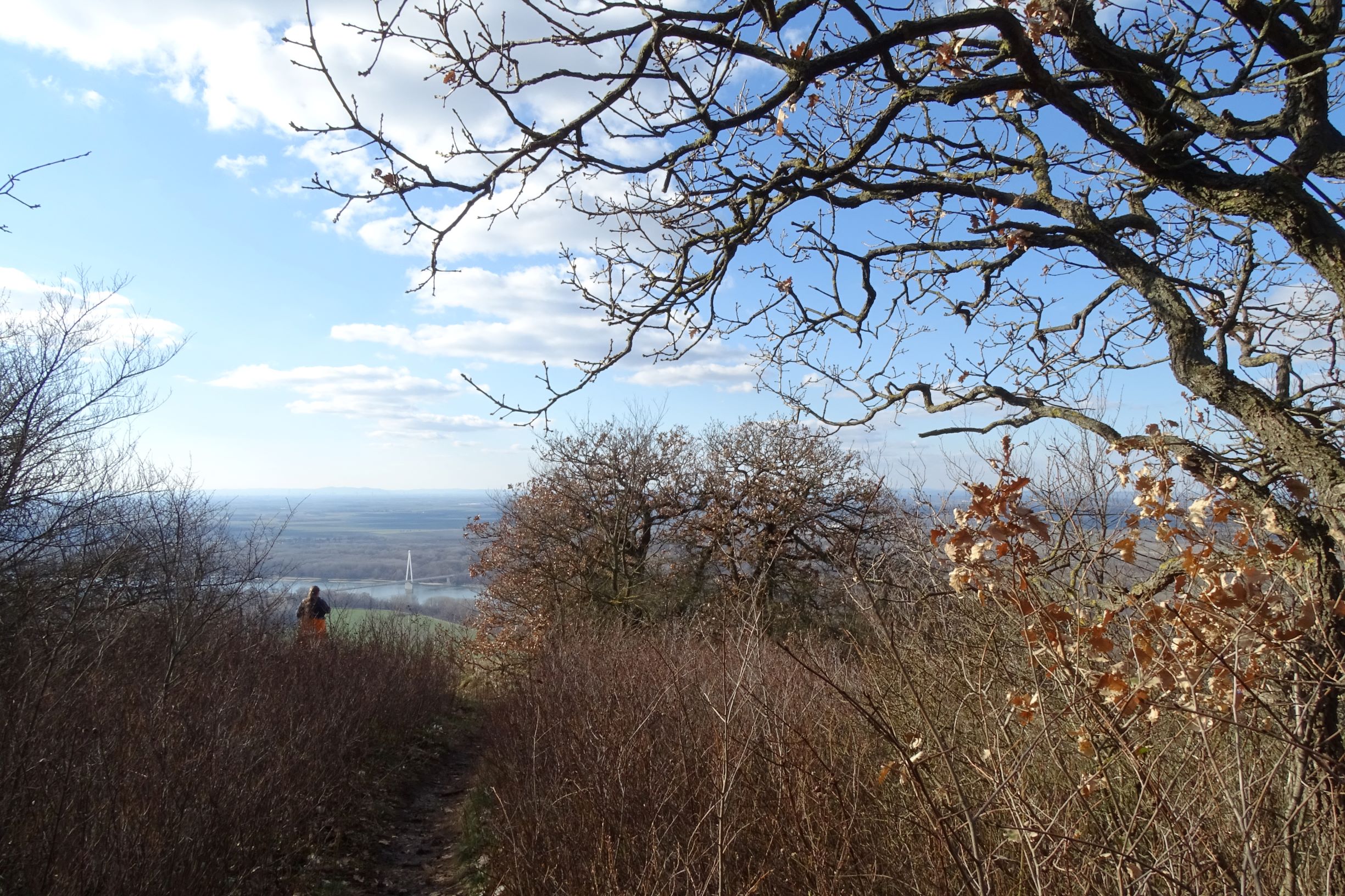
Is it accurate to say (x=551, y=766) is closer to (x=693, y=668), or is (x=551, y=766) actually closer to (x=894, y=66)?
(x=693, y=668)

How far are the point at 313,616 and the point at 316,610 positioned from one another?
0.82 ft

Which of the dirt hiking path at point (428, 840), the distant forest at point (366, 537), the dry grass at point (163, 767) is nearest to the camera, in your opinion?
the dry grass at point (163, 767)

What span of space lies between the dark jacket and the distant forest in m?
0.74

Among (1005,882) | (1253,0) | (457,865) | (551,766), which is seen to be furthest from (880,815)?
(457,865)

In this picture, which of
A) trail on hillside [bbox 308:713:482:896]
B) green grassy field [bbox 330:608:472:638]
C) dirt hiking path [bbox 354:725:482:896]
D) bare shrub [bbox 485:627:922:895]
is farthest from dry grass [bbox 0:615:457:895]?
green grassy field [bbox 330:608:472:638]

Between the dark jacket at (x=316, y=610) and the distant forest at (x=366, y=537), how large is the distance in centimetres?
74

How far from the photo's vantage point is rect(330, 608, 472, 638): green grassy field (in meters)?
15.3

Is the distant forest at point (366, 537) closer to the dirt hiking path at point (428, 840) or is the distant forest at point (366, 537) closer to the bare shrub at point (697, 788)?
the dirt hiking path at point (428, 840)

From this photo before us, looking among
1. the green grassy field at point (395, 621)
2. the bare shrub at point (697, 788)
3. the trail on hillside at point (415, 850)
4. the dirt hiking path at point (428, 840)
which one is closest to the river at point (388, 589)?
the green grassy field at point (395, 621)

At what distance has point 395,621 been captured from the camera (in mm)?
15859

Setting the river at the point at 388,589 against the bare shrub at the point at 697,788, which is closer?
the bare shrub at the point at 697,788

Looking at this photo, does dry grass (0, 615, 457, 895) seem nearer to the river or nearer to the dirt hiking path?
the dirt hiking path

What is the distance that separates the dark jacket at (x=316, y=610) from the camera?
13.8 metres

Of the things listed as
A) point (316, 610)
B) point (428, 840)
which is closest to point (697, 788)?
point (428, 840)
